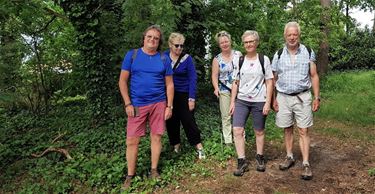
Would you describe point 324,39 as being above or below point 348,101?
above

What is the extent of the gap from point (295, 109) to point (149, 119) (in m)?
1.96

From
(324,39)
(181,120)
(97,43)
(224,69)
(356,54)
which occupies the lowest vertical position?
(181,120)

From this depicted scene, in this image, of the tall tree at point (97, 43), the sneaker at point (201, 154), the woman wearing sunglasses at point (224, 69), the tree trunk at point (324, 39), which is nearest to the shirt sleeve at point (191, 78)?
the woman wearing sunglasses at point (224, 69)

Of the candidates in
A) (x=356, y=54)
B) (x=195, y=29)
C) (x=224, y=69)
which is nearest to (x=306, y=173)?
(x=224, y=69)

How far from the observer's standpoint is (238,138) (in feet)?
17.1

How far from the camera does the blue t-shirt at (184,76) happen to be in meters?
5.48

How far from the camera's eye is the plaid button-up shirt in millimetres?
4789

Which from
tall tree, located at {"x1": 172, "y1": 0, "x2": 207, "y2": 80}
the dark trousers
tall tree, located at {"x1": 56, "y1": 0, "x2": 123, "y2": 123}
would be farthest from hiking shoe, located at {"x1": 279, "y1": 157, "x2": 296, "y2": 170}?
tall tree, located at {"x1": 56, "y1": 0, "x2": 123, "y2": 123}

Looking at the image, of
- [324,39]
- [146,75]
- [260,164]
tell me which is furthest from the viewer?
[324,39]

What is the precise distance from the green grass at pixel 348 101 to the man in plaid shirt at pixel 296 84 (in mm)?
3728

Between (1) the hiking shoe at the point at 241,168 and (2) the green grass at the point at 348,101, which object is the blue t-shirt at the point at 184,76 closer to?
(1) the hiking shoe at the point at 241,168

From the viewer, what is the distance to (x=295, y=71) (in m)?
4.82

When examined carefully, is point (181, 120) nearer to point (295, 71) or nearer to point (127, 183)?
point (127, 183)

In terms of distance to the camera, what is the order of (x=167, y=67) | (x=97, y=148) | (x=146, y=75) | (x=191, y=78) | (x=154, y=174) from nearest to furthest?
(x=146, y=75)
(x=167, y=67)
(x=154, y=174)
(x=191, y=78)
(x=97, y=148)
